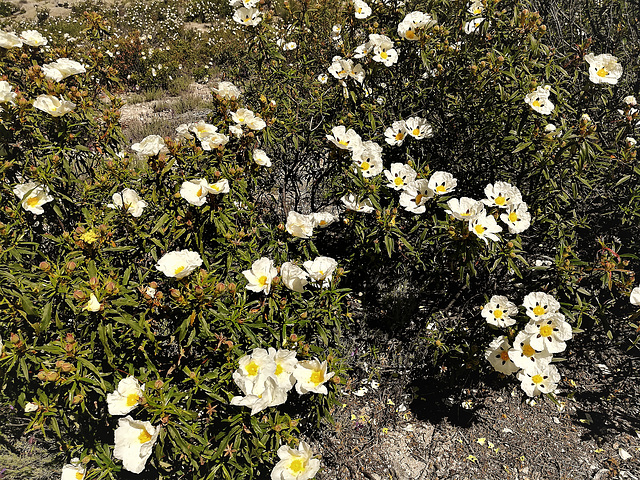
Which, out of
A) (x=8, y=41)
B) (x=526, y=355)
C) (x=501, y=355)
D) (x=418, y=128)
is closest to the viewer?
(x=526, y=355)

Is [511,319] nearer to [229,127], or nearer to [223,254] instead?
[223,254]

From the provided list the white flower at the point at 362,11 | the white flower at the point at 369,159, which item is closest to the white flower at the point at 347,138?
the white flower at the point at 369,159

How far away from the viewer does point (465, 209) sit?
78.8 inches

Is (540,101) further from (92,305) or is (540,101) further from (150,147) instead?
(92,305)

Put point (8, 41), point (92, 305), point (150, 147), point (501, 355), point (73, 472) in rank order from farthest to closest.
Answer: point (8, 41)
point (501, 355)
point (150, 147)
point (73, 472)
point (92, 305)

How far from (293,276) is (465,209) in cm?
92

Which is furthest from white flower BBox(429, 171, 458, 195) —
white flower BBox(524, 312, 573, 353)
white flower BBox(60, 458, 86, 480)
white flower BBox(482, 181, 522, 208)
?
white flower BBox(60, 458, 86, 480)

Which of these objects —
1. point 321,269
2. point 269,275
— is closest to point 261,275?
point 269,275

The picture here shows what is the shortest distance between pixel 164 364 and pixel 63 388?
1.44ft

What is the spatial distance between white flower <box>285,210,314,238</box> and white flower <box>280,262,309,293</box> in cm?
28

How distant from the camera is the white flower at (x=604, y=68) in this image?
2244 millimetres

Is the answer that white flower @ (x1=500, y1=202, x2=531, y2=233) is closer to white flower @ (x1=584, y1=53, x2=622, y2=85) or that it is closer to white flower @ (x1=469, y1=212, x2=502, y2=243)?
white flower @ (x1=469, y1=212, x2=502, y2=243)

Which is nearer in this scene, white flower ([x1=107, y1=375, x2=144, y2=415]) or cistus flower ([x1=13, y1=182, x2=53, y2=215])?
white flower ([x1=107, y1=375, x2=144, y2=415])

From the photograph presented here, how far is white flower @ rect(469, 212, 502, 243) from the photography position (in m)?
1.92
